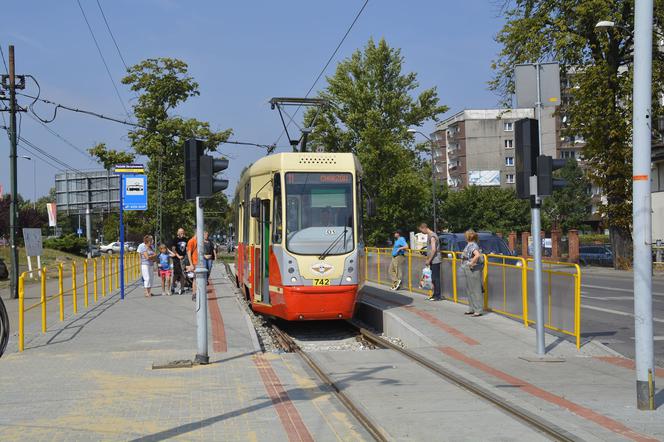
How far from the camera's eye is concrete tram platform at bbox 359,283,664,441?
21.9 feet

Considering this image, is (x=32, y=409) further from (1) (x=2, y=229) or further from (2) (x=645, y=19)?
(1) (x=2, y=229)

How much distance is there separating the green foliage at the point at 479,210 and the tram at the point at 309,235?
51.5 meters

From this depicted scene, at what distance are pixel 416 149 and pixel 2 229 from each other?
128 feet

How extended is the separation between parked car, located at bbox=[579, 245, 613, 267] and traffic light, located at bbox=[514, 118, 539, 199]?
31.5 m

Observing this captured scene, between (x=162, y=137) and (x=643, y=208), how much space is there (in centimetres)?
4227

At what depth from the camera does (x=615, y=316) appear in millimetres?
15492

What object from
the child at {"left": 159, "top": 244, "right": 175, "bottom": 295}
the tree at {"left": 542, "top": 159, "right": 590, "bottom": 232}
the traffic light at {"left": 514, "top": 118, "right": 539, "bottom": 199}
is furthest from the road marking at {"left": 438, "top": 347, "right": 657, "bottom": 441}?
the tree at {"left": 542, "top": 159, "right": 590, "bottom": 232}

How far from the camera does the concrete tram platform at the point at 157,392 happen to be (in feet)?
21.7

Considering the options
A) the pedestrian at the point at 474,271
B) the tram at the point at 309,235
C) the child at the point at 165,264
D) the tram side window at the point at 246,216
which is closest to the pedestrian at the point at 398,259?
the tram side window at the point at 246,216

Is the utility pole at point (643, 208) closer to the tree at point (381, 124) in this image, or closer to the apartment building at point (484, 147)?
the tree at point (381, 124)

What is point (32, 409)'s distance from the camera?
7.46 m

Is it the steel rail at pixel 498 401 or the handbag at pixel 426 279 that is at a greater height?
the handbag at pixel 426 279

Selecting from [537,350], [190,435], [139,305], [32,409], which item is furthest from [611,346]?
[139,305]

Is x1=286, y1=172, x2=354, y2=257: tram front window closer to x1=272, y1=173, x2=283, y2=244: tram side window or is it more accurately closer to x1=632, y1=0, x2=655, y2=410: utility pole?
x1=272, y1=173, x2=283, y2=244: tram side window
